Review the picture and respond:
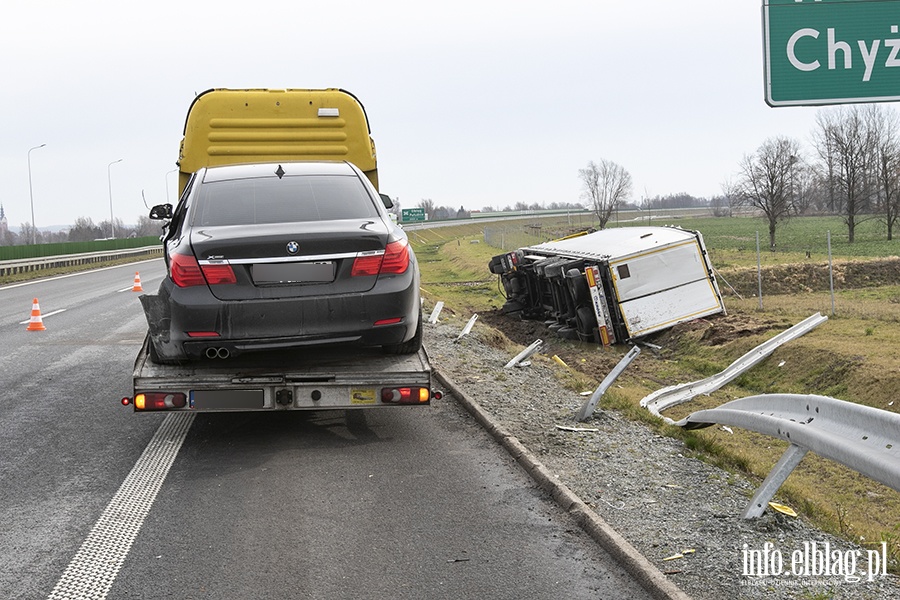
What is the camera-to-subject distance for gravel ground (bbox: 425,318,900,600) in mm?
4398

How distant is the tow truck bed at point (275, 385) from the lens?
21.8ft

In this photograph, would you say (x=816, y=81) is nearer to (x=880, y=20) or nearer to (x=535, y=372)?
(x=880, y=20)

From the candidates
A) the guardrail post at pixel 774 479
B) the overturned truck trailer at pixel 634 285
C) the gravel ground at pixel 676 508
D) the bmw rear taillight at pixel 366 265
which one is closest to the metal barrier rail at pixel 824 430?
the guardrail post at pixel 774 479

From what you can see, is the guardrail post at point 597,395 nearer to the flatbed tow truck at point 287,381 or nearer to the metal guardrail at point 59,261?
the flatbed tow truck at point 287,381

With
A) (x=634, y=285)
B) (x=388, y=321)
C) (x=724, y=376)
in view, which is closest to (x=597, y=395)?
(x=388, y=321)

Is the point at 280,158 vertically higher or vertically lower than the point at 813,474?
higher

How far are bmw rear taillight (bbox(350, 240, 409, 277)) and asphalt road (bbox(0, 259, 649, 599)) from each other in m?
1.40

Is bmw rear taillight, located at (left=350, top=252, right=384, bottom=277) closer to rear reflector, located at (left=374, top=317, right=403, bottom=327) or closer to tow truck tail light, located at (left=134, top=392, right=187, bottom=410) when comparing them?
rear reflector, located at (left=374, top=317, right=403, bottom=327)

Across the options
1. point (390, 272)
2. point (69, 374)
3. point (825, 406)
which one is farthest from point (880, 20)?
point (69, 374)

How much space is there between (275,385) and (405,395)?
3.11ft

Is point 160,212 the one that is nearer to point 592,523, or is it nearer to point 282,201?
point 282,201

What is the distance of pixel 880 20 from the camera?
604cm

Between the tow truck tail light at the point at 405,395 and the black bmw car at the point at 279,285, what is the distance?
1.16ft

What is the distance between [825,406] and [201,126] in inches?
305
